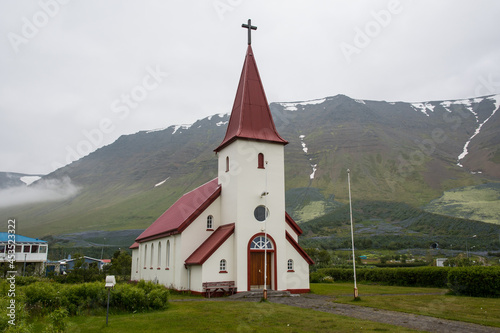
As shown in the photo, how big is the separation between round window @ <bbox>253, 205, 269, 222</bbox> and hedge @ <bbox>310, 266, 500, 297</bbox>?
10604 millimetres

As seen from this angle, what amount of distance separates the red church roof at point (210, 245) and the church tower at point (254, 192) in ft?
1.72

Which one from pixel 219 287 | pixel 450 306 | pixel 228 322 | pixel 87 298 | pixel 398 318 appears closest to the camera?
pixel 228 322

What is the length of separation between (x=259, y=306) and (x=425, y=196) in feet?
383

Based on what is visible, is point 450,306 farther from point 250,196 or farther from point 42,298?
point 42,298

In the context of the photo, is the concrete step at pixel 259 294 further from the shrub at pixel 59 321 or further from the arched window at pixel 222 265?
the shrub at pixel 59 321

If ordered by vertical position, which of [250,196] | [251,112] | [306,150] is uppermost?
[306,150]

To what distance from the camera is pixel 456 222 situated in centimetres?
9788

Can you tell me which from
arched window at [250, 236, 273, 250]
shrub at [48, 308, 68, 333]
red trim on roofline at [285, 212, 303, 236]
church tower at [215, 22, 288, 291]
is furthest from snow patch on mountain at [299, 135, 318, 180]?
shrub at [48, 308, 68, 333]

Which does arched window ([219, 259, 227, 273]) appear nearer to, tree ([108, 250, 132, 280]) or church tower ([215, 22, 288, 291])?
church tower ([215, 22, 288, 291])

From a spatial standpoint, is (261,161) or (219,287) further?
(261,161)

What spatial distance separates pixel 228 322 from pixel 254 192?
11.8m

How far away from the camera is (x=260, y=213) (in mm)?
24547

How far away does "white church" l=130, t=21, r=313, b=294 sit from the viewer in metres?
23.6

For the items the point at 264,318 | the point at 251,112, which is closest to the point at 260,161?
the point at 251,112
